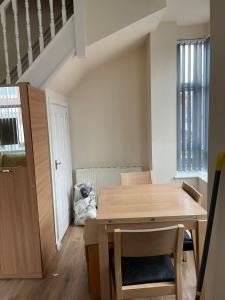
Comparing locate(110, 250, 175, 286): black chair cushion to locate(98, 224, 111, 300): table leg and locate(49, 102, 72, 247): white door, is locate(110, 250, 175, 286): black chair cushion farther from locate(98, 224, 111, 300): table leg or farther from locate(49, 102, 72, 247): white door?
locate(49, 102, 72, 247): white door

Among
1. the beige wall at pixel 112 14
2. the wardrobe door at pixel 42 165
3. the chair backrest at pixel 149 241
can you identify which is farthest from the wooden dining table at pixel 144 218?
the beige wall at pixel 112 14

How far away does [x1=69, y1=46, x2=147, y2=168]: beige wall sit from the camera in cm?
362

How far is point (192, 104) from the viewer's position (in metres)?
3.43

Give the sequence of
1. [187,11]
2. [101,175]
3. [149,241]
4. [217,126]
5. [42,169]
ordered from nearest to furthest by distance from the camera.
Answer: [217,126], [149,241], [42,169], [187,11], [101,175]

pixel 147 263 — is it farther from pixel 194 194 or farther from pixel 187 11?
pixel 187 11

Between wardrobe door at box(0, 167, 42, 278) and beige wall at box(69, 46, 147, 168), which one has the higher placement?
beige wall at box(69, 46, 147, 168)

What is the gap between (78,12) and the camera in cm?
233

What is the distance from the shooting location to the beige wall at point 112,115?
3623 mm

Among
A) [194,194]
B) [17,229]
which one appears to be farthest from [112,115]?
[17,229]

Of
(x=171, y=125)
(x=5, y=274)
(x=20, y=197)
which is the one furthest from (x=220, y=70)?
(x=5, y=274)

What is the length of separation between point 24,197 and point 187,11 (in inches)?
114

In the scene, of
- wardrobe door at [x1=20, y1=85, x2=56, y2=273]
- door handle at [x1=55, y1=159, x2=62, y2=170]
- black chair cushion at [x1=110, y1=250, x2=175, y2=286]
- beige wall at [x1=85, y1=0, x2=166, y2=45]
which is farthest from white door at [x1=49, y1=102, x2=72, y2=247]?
black chair cushion at [x1=110, y1=250, x2=175, y2=286]

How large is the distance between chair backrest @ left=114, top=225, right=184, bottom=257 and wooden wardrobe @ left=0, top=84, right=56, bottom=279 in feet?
3.67

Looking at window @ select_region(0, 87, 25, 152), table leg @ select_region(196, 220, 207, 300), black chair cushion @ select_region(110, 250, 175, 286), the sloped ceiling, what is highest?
the sloped ceiling
